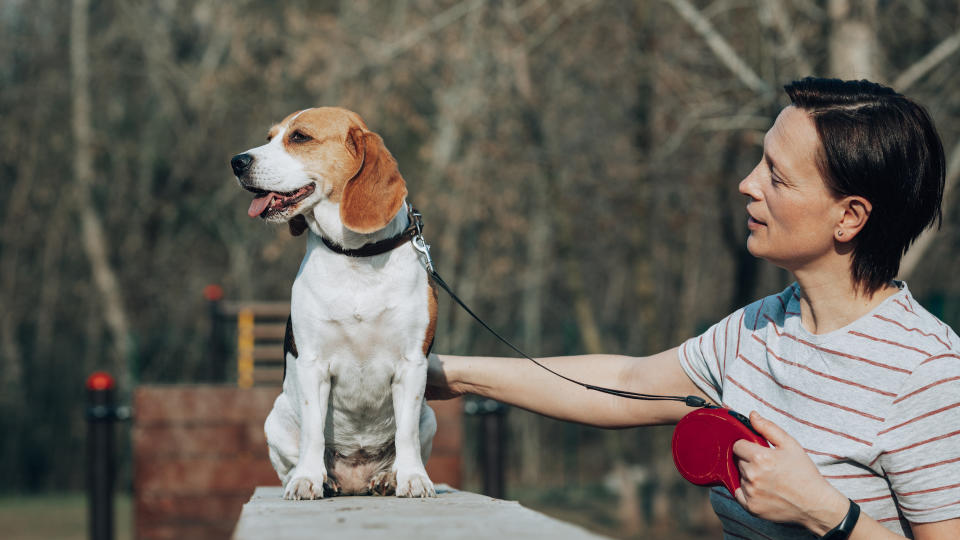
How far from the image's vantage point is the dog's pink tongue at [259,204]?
2881 millimetres

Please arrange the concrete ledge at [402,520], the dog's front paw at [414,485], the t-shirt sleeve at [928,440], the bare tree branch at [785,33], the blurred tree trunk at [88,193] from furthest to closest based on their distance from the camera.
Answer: the blurred tree trunk at [88,193] < the bare tree branch at [785,33] < the dog's front paw at [414,485] < the t-shirt sleeve at [928,440] < the concrete ledge at [402,520]

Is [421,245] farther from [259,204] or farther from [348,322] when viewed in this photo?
[259,204]

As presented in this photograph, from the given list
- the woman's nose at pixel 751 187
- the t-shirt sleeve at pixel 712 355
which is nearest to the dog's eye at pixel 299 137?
the t-shirt sleeve at pixel 712 355

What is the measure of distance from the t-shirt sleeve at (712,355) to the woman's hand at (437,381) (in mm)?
667

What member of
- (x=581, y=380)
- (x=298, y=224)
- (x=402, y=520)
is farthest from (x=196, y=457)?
(x=402, y=520)

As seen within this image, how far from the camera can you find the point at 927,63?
7.44 m

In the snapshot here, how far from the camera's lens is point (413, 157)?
61.4 feet

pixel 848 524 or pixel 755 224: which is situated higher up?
pixel 755 224

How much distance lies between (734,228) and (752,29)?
233 centimetres

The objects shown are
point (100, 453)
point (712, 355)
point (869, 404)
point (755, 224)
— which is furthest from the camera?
point (100, 453)

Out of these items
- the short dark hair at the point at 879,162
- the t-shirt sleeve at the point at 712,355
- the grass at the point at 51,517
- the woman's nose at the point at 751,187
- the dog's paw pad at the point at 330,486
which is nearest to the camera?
the short dark hair at the point at 879,162

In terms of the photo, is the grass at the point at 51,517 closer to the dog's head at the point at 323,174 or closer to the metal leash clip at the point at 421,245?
the dog's head at the point at 323,174

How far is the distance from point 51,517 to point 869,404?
13062mm

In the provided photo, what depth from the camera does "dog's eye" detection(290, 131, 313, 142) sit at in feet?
10.1
